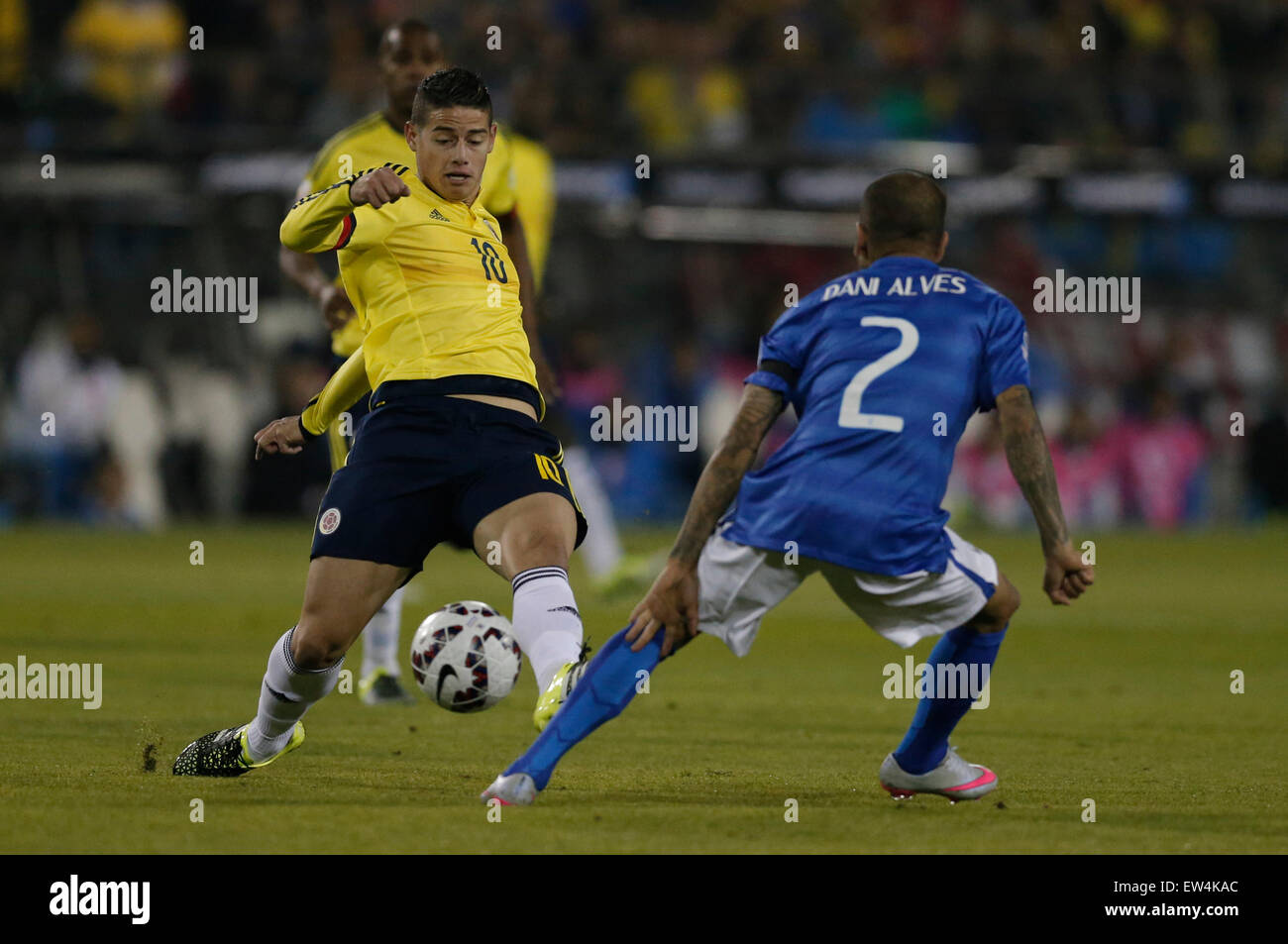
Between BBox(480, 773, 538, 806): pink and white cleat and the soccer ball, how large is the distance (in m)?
0.53

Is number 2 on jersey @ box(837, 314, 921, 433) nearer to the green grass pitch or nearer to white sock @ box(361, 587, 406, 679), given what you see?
the green grass pitch

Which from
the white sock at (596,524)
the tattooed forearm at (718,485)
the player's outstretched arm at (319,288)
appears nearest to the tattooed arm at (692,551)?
the tattooed forearm at (718,485)

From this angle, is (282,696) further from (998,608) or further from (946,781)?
(998,608)

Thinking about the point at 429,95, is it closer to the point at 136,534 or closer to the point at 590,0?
the point at 136,534

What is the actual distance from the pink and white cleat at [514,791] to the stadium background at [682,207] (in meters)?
14.9

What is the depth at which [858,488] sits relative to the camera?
5.68 metres

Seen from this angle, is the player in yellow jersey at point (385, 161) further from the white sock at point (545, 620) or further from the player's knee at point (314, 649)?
the white sock at point (545, 620)

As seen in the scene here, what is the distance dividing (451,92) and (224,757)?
2.25 m

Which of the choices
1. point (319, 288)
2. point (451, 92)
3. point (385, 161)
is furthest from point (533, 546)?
point (385, 161)

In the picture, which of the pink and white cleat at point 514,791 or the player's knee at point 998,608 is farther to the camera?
the player's knee at point 998,608

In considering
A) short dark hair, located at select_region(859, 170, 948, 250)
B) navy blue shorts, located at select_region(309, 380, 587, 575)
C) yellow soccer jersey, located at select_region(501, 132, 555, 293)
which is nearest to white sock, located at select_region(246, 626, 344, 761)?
navy blue shorts, located at select_region(309, 380, 587, 575)

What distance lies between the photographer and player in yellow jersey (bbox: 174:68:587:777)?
19.7 ft

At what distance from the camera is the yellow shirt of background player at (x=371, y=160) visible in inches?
324
